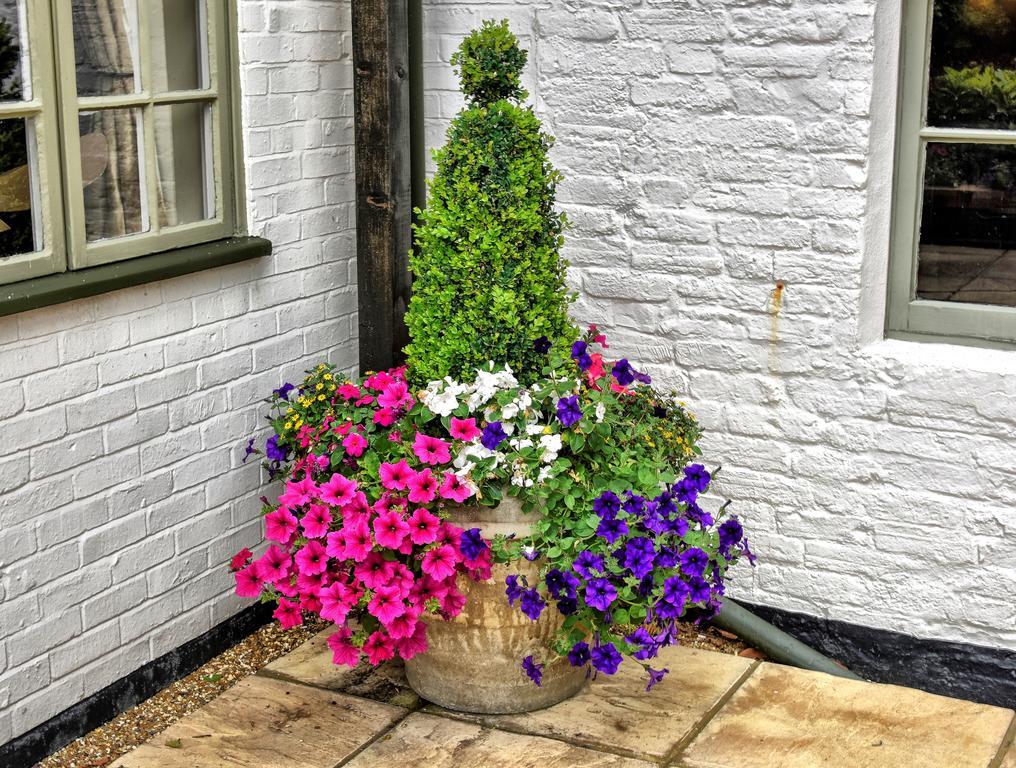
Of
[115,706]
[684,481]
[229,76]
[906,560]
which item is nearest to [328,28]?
[229,76]

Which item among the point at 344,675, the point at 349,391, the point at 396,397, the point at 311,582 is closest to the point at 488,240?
the point at 396,397

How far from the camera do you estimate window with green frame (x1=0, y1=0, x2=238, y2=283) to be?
116 inches

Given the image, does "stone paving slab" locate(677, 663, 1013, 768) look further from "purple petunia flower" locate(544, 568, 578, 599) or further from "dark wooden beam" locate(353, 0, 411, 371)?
"dark wooden beam" locate(353, 0, 411, 371)

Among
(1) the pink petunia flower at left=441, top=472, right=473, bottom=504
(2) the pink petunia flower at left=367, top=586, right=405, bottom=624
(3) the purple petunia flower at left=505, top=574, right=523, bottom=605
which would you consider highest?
(1) the pink petunia flower at left=441, top=472, right=473, bottom=504

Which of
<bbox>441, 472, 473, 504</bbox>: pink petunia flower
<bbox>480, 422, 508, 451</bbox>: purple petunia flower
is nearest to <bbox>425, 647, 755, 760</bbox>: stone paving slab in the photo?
<bbox>441, 472, 473, 504</bbox>: pink petunia flower

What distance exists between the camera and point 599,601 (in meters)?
2.93

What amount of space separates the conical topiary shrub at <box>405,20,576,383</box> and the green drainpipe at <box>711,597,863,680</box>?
41.5 inches

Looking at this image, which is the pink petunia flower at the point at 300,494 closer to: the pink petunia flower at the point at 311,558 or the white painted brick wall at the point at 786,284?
the pink petunia flower at the point at 311,558

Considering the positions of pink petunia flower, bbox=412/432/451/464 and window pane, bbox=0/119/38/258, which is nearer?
window pane, bbox=0/119/38/258

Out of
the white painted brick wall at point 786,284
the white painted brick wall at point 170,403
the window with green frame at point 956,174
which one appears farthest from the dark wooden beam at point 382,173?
the window with green frame at point 956,174

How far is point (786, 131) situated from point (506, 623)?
1547mm

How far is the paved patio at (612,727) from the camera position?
10.1ft

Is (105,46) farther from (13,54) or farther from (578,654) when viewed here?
(578,654)

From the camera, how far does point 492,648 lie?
126 inches
